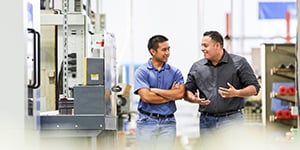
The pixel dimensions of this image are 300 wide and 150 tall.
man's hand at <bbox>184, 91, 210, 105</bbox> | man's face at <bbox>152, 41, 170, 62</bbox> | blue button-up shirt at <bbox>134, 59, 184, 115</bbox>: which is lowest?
man's hand at <bbox>184, 91, 210, 105</bbox>

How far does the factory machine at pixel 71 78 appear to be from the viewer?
368 cm

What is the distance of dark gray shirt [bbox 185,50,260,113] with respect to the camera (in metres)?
4.81

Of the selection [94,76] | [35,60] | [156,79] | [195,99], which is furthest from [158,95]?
[35,60]

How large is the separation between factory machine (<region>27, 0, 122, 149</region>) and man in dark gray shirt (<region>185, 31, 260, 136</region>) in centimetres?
70

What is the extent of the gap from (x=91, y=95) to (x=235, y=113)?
1406mm

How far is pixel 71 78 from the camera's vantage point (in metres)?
4.63

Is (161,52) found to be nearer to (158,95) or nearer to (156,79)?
(156,79)

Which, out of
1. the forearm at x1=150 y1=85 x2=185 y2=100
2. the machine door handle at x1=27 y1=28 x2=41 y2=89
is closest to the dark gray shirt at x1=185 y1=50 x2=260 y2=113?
the forearm at x1=150 y1=85 x2=185 y2=100

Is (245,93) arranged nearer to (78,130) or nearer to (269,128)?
(78,130)

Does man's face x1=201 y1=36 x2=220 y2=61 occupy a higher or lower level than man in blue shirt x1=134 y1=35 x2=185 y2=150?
higher

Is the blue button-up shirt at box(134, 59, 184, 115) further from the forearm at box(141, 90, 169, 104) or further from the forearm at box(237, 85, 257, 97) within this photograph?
the forearm at box(237, 85, 257, 97)

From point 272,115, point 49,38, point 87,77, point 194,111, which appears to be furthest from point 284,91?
point 87,77

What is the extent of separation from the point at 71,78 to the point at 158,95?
726 millimetres

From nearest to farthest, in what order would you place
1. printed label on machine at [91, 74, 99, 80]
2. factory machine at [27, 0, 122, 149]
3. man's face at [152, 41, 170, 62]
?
factory machine at [27, 0, 122, 149] → printed label on machine at [91, 74, 99, 80] → man's face at [152, 41, 170, 62]
